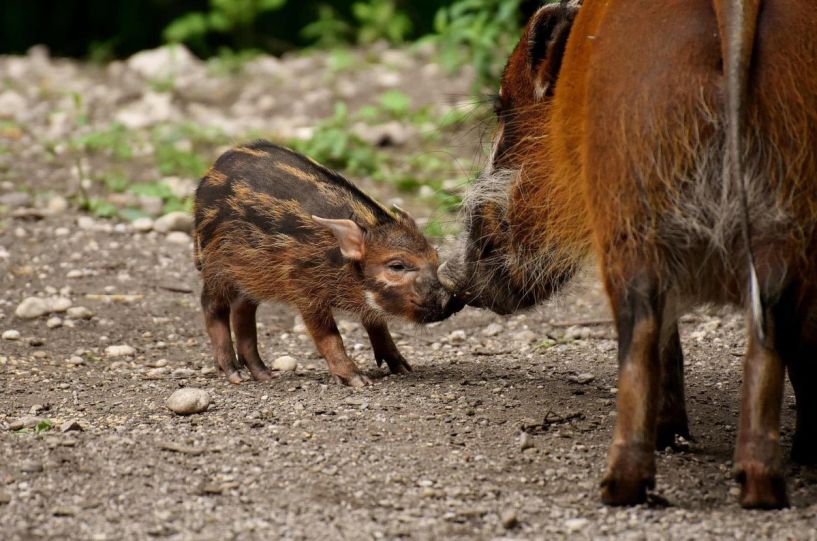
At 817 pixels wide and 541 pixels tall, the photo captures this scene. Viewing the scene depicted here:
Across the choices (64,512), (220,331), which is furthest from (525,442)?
(220,331)

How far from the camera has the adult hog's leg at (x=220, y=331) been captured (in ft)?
17.3

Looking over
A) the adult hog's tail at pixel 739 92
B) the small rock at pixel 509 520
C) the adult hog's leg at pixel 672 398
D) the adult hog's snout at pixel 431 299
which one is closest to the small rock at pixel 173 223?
the adult hog's snout at pixel 431 299

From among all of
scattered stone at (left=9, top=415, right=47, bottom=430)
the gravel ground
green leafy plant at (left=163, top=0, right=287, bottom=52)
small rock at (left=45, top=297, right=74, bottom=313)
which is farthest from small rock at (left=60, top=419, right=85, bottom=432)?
green leafy plant at (left=163, top=0, right=287, bottom=52)

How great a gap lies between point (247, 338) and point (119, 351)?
68 cm

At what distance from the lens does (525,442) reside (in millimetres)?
4105

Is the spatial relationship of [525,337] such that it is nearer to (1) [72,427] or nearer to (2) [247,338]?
(2) [247,338]

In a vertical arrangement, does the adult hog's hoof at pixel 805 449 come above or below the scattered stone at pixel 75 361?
above

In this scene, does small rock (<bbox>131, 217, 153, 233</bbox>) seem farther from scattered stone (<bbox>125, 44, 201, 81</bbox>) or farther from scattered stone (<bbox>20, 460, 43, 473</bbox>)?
scattered stone (<bbox>125, 44, 201, 81</bbox>)

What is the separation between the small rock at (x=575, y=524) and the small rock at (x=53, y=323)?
3240mm

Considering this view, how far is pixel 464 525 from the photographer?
3404 mm

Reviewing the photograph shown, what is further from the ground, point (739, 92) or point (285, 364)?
point (739, 92)

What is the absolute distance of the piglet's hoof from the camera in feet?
16.4

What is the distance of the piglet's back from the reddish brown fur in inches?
73.1

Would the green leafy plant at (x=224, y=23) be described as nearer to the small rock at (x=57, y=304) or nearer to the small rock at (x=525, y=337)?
the small rock at (x=57, y=304)
